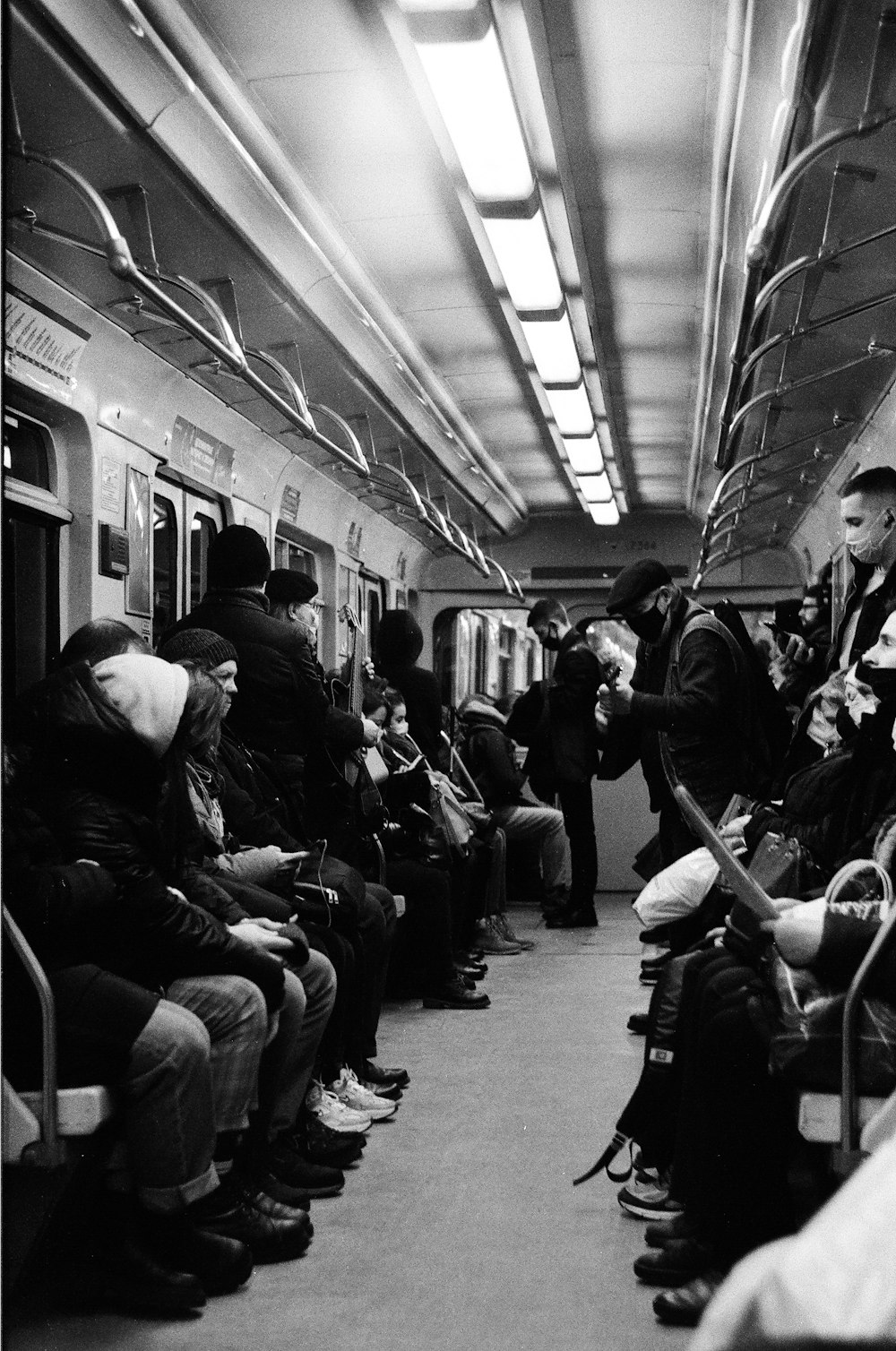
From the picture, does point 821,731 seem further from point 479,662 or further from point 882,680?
point 479,662

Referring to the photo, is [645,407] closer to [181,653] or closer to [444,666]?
[444,666]

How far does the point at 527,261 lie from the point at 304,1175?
275cm

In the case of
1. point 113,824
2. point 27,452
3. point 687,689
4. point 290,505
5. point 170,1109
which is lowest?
point 170,1109

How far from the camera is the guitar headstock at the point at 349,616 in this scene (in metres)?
6.64

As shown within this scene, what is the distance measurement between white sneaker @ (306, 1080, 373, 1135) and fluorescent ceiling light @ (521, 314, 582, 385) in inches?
109

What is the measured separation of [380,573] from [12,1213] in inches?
210

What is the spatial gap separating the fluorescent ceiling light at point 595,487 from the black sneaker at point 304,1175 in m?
5.41

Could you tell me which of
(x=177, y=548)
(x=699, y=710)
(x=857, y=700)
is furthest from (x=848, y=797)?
(x=177, y=548)

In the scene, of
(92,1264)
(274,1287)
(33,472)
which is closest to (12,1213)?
(92,1264)

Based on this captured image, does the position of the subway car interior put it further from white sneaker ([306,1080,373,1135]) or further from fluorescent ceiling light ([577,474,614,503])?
fluorescent ceiling light ([577,474,614,503])

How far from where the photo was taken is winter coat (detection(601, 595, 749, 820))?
4.18 meters

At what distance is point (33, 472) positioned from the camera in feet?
13.1

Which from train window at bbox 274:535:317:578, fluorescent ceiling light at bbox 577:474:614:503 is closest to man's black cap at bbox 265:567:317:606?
train window at bbox 274:535:317:578

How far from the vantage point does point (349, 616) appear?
22.3ft
